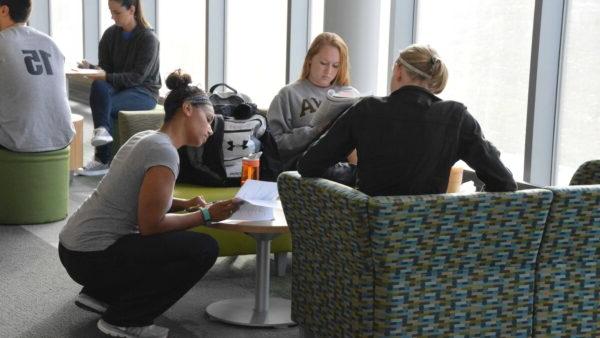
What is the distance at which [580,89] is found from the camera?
539cm

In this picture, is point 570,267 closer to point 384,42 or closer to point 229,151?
point 229,151

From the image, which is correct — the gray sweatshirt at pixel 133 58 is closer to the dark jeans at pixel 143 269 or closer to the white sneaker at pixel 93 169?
the white sneaker at pixel 93 169

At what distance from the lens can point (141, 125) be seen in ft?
19.8

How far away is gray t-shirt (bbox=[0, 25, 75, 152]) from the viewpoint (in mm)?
5906

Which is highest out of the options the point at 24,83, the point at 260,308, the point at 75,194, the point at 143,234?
the point at 24,83

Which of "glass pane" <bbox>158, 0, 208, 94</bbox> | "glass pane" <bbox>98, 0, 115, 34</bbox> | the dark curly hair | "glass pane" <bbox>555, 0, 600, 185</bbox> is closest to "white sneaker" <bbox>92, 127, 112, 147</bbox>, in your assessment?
"glass pane" <bbox>158, 0, 208, 94</bbox>

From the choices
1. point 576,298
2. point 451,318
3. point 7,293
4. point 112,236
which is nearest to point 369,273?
point 451,318

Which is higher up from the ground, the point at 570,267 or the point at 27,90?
the point at 27,90

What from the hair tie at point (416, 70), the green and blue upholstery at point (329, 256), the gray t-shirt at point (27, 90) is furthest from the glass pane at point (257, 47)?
the hair tie at point (416, 70)

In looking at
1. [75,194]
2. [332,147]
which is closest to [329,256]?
[332,147]

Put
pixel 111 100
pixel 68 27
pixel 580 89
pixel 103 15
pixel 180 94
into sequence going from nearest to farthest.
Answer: pixel 180 94
pixel 580 89
pixel 111 100
pixel 103 15
pixel 68 27

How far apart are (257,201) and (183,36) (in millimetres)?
6752

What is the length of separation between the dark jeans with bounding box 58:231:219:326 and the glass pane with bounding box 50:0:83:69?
9.55 m

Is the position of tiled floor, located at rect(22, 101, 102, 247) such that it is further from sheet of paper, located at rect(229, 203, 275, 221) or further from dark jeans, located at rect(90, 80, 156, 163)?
sheet of paper, located at rect(229, 203, 275, 221)
